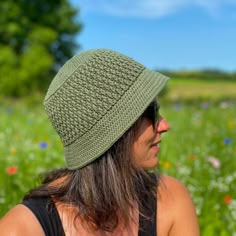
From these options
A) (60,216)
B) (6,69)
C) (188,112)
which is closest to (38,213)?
(60,216)

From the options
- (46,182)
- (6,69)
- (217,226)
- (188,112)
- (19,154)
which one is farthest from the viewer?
(6,69)

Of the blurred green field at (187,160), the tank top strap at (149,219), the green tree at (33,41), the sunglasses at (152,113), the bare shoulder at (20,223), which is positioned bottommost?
the green tree at (33,41)

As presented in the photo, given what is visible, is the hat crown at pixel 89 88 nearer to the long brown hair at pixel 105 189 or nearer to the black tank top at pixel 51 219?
the long brown hair at pixel 105 189

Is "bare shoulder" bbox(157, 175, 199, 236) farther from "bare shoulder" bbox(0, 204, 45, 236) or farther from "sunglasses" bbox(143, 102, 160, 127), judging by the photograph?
"bare shoulder" bbox(0, 204, 45, 236)

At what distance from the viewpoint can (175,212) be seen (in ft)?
6.37

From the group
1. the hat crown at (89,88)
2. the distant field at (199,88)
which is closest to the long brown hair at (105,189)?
the hat crown at (89,88)

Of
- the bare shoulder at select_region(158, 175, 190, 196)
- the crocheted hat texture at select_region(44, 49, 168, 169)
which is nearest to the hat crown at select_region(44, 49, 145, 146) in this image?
the crocheted hat texture at select_region(44, 49, 168, 169)

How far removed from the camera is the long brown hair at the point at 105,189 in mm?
1815

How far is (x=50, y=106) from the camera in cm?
185

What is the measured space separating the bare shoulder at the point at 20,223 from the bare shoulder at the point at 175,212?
0.40 meters

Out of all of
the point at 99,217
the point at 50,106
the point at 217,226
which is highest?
the point at 50,106

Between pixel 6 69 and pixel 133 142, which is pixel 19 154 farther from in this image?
pixel 6 69

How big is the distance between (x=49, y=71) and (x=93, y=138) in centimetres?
2949

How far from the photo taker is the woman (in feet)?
5.87
